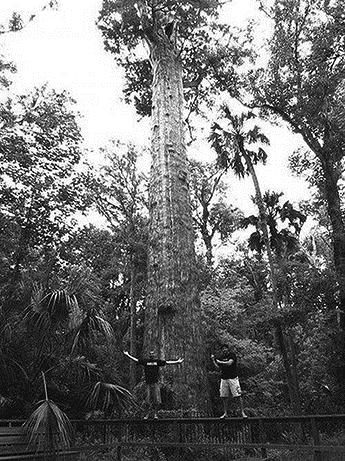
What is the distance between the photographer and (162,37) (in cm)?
951

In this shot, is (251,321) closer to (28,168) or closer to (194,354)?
(194,354)

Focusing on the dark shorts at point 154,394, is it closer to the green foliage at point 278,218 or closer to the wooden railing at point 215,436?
the wooden railing at point 215,436

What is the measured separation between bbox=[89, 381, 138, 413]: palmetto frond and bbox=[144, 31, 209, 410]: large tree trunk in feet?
1.78

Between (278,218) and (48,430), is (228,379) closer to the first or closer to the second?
(48,430)

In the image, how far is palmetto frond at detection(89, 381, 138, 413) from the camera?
4.73 m

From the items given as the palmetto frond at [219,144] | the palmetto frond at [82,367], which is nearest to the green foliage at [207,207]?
the palmetto frond at [219,144]

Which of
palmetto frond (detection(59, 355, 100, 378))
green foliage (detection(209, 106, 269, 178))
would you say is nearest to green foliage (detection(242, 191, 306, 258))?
green foliage (detection(209, 106, 269, 178))

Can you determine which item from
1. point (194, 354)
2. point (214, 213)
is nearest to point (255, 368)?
point (194, 354)

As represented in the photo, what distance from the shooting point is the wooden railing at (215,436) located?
3.62 metres

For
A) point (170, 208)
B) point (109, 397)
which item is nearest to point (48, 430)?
point (109, 397)

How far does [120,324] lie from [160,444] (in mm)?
11832

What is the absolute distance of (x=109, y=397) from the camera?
4715 mm

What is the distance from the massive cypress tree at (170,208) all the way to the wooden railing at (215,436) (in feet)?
1.82

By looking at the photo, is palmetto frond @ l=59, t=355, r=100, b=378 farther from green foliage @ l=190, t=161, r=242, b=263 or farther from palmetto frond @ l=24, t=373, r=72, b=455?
green foliage @ l=190, t=161, r=242, b=263
